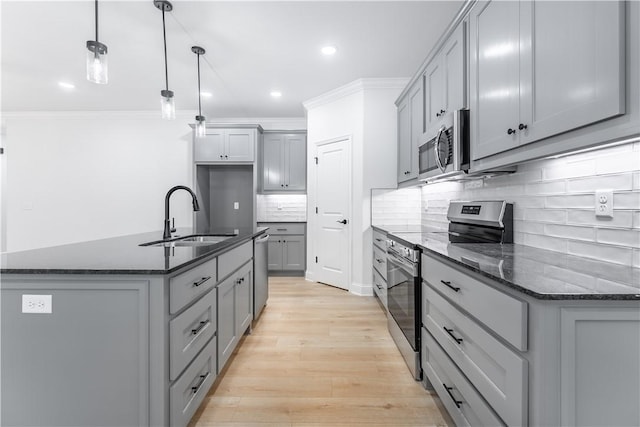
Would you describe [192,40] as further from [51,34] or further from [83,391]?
[83,391]

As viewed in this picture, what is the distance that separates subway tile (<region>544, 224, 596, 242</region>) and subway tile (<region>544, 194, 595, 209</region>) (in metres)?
0.10

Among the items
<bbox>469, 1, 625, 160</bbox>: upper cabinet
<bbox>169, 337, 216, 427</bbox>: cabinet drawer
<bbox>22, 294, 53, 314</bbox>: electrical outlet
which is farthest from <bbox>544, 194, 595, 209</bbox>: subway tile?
<bbox>22, 294, 53, 314</bbox>: electrical outlet

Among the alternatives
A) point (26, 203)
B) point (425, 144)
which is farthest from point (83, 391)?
point (26, 203)

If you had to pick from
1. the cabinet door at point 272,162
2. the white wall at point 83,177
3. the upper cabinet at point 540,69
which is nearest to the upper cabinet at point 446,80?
the upper cabinet at point 540,69

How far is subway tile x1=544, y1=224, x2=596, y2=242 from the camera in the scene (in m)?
1.43

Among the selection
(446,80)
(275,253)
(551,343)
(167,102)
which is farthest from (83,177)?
(551,343)

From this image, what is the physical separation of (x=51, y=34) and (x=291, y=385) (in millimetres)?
3807

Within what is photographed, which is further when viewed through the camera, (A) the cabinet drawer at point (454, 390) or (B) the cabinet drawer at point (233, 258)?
(B) the cabinet drawer at point (233, 258)

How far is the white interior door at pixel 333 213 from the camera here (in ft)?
13.9

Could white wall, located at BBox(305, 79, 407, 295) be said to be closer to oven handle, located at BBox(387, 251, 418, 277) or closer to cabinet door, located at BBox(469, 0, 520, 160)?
oven handle, located at BBox(387, 251, 418, 277)

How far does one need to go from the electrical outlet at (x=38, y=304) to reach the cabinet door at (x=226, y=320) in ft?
2.65

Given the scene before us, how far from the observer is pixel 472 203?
235 centimetres

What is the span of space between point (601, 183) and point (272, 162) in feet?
15.3

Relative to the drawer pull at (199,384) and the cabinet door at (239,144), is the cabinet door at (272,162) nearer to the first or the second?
the cabinet door at (239,144)
